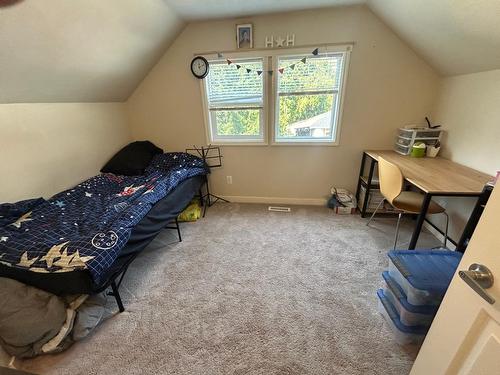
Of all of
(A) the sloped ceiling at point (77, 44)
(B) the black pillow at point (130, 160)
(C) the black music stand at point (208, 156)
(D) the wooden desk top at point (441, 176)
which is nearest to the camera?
(A) the sloped ceiling at point (77, 44)

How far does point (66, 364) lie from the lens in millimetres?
1296

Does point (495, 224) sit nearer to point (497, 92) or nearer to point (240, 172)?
point (497, 92)

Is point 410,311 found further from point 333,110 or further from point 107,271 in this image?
point 333,110

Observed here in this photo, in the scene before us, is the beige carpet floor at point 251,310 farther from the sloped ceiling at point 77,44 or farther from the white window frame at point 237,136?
the sloped ceiling at point 77,44

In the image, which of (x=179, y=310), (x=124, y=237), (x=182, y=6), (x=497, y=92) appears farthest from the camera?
(x=182, y=6)

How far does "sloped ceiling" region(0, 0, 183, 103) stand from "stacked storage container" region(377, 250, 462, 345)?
270 cm

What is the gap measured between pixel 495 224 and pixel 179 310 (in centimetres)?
173

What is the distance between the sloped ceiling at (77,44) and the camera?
1.43 meters

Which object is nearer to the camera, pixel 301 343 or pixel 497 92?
pixel 301 343

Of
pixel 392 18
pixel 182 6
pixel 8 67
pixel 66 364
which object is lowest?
pixel 66 364

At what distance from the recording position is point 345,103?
267 centimetres

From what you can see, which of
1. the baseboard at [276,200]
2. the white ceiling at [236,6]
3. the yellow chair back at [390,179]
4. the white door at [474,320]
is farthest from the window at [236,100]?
the white door at [474,320]

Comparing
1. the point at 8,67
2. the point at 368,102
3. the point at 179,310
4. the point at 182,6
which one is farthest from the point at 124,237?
the point at 368,102

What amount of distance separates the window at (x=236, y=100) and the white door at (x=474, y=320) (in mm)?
2526
